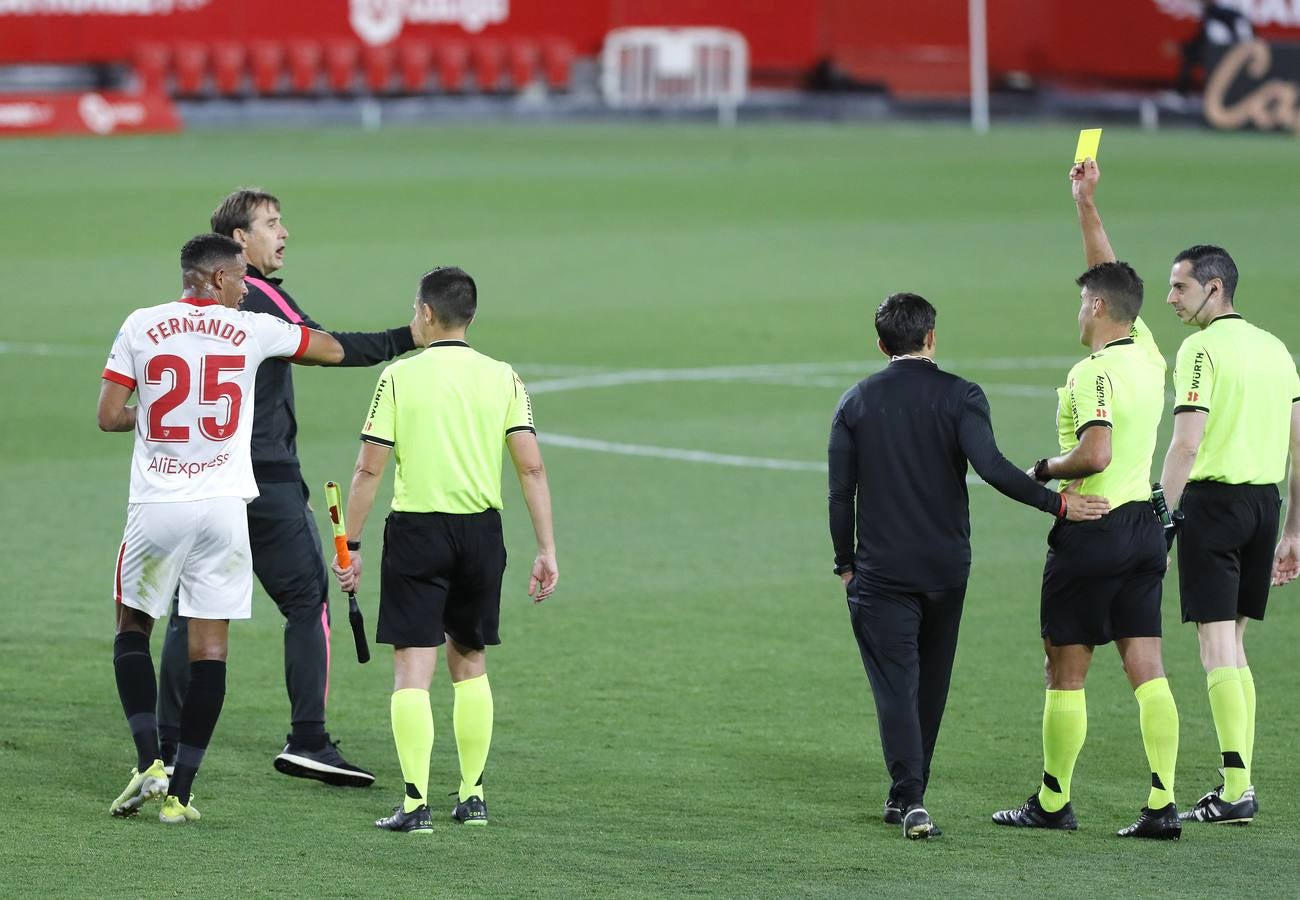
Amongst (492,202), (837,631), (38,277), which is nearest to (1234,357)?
(837,631)

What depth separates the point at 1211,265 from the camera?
737 centimetres

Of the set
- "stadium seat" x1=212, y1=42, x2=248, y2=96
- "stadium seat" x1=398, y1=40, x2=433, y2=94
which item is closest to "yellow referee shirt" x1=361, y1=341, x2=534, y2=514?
"stadium seat" x1=212, y1=42, x2=248, y2=96

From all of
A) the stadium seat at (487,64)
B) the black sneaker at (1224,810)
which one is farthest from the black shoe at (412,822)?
the stadium seat at (487,64)

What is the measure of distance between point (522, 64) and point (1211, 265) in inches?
1570

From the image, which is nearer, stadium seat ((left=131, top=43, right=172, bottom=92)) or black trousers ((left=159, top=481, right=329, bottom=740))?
black trousers ((left=159, top=481, right=329, bottom=740))

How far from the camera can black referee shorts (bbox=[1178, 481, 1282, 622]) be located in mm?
7383

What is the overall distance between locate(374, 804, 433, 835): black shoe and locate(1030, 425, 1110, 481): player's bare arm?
2.42 m

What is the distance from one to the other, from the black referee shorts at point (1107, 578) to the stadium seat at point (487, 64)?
40.0 metres

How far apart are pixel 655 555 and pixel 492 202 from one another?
1822 centimetres

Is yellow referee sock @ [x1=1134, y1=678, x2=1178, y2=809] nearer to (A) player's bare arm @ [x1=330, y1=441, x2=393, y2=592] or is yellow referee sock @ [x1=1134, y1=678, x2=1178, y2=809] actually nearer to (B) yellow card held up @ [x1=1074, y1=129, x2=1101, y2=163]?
(B) yellow card held up @ [x1=1074, y1=129, x2=1101, y2=163]

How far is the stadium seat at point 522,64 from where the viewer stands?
46125 mm

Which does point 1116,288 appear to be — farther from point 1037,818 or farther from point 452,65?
point 452,65

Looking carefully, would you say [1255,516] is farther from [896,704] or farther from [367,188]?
[367,188]

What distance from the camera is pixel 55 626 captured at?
397 inches
